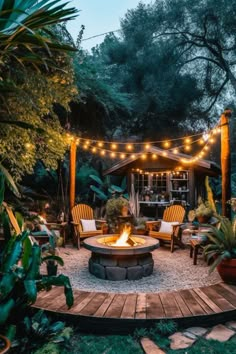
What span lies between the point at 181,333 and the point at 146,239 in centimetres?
252

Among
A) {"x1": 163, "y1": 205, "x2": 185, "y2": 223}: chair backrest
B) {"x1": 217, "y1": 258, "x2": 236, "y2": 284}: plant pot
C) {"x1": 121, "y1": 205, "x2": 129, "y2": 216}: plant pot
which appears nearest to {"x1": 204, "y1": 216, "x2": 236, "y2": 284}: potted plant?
{"x1": 217, "y1": 258, "x2": 236, "y2": 284}: plant pot

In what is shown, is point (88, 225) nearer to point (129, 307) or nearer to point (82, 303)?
point (82, 303)

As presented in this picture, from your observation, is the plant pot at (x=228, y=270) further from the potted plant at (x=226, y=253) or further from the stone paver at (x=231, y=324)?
the stone paver at (x=231, y=324)

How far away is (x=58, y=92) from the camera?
457 cm

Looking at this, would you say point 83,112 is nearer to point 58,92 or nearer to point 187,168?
point 187,168

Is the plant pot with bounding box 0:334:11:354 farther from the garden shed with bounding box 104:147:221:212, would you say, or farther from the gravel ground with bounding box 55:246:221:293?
the garden shed with bounding box 104:147:221:212

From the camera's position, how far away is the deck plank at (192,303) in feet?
9.85

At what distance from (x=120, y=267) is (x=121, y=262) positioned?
0.08m

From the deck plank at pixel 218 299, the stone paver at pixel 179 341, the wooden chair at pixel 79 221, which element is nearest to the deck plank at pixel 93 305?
the stone paver at pixel 179 341

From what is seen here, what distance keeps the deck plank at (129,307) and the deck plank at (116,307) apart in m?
0.04

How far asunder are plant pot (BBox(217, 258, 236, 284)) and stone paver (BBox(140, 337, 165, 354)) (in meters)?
1.71

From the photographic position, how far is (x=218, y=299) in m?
3.37

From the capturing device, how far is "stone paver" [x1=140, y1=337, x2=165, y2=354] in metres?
2.55

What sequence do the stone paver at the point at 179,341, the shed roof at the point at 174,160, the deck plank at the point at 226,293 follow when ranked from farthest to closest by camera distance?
the shed roof at the point at 174,160 → the deck plank at the point at 226,293 → the stone paver at the point at 179,341
